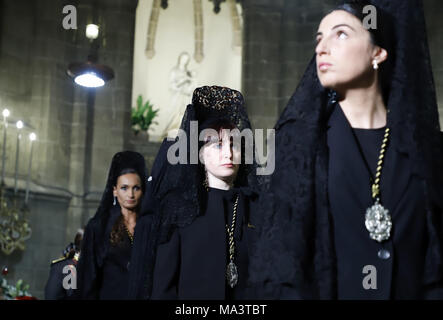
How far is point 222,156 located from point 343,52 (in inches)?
59.4

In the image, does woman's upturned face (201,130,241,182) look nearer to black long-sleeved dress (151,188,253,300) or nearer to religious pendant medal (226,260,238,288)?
black long-sleeved dress (151,188,253,300)

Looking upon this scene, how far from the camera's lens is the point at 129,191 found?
18.3 ft

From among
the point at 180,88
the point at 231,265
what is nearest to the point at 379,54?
the point at 231,265

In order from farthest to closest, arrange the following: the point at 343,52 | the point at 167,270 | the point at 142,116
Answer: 1. the point at 142,116
2. the point at 167,270
3. the point at 343,52

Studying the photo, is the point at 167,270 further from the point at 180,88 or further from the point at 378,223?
the point at 180,88

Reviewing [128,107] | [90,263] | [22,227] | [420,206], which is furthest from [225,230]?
[128,107]

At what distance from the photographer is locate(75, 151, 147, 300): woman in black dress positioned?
5488 mm

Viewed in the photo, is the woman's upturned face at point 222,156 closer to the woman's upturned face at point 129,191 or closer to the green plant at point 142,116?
the woman's upturned face at point 129,191

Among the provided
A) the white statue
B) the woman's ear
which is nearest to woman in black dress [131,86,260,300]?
the woman's ear

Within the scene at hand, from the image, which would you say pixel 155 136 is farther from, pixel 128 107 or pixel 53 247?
pixel 53 247

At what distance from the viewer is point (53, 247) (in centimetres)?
1298

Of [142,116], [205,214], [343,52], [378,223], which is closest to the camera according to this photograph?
[378,223]

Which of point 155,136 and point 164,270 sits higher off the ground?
point 155,136

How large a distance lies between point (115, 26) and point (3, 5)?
233cm
